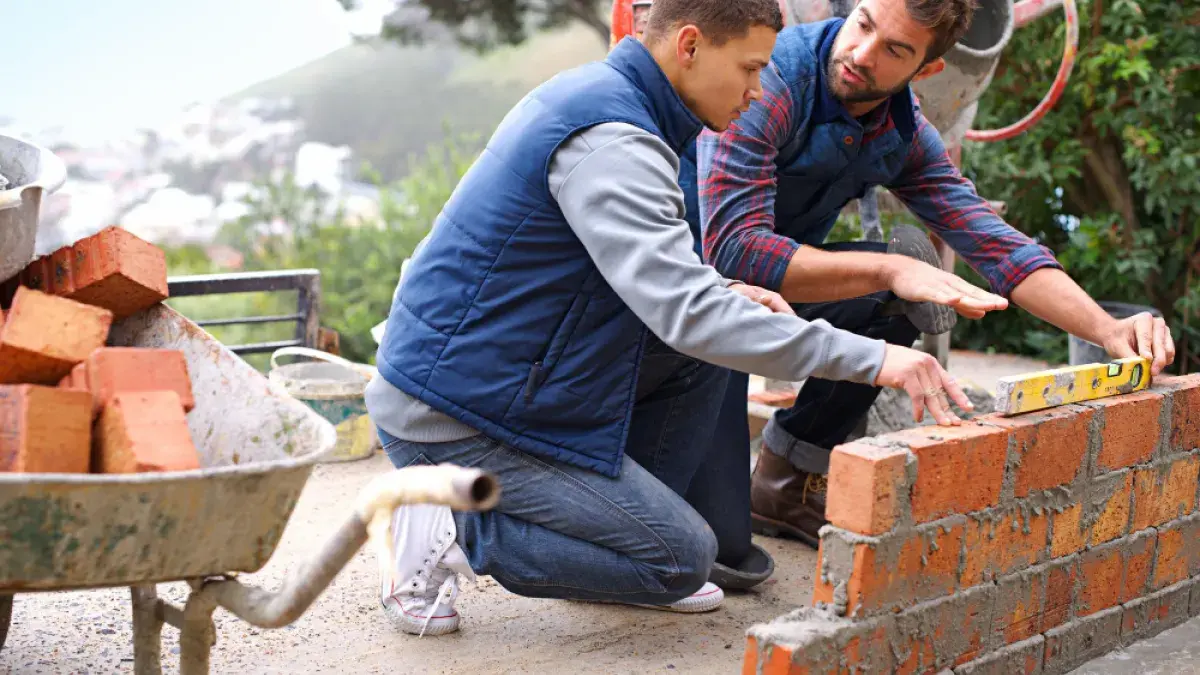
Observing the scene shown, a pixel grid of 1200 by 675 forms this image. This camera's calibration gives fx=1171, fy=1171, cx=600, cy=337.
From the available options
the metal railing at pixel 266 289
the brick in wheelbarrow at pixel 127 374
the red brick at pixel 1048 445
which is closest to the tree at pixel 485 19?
the metal railing at pixel 266 289

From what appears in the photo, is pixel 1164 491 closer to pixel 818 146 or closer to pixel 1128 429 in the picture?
pixel 1128 429

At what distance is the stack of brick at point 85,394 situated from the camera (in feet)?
5.24

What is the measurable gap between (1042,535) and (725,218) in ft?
3.01

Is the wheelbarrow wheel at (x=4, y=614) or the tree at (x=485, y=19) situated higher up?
the tree at (x=485, y=19)

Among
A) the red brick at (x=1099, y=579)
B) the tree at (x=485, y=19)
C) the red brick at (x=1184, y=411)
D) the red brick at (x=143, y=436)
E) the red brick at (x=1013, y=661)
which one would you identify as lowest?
the red brick at (x=1013, y=661)

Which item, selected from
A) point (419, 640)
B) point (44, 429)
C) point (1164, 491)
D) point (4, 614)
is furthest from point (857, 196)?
point (4, 614)

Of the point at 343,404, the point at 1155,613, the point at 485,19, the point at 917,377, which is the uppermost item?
the point at 485,19

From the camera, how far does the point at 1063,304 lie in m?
2.68

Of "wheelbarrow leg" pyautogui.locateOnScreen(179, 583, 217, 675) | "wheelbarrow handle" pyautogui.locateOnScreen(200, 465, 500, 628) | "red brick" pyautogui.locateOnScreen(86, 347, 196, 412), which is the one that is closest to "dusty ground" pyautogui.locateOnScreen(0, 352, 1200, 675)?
"wheelbarrow leg" pyautogui.locateOnScreen(179, 583, 217, 675)

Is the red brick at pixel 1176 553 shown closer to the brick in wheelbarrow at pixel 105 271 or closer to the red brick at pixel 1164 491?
the red brick at pixel 1164 491

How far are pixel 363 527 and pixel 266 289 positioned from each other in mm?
2582

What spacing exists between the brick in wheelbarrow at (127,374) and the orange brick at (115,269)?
0.29 m

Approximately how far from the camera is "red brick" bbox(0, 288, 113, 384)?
173cm

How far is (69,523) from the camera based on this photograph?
59.8 inches
